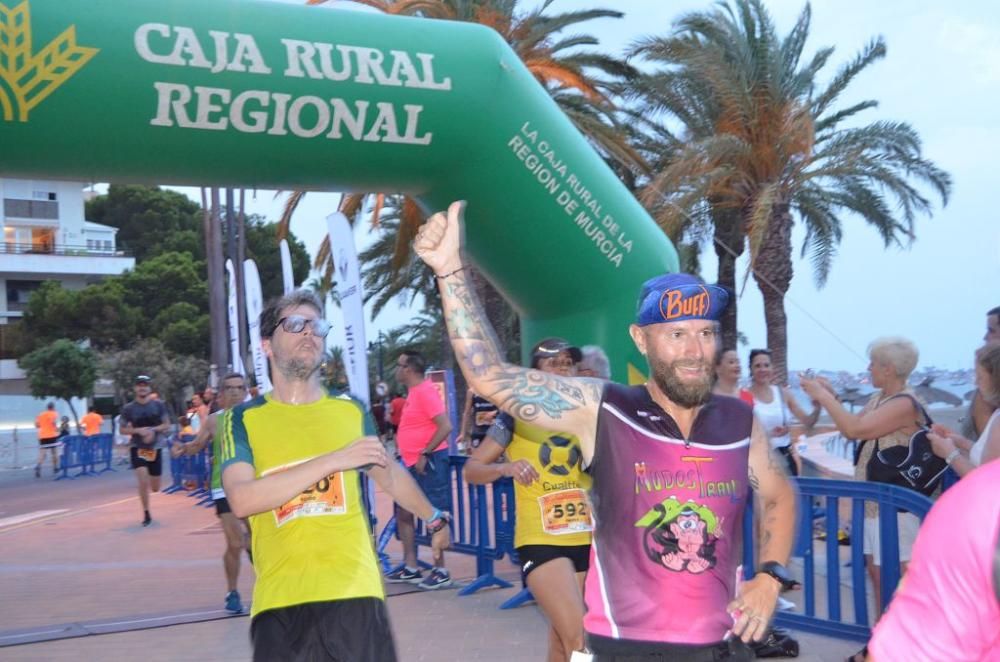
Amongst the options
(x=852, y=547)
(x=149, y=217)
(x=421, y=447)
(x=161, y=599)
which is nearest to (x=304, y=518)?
(x=852, y=547)

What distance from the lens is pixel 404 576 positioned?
9.45 metres

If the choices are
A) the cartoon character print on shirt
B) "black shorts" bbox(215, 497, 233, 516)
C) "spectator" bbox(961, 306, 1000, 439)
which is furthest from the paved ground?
the cartoon character print on shirt

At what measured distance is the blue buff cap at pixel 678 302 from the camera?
313cm

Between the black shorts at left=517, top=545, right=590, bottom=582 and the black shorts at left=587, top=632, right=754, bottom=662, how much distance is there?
211 centimetres

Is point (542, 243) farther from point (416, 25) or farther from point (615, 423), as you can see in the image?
point (615, 423)

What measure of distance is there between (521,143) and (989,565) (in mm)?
6559

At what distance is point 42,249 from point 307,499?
66957 mm

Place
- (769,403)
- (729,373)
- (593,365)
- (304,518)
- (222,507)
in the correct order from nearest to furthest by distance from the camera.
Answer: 1. (304,518)
2. (593,365)
3. (729,373)
4. (222,507)
5. (769,403)

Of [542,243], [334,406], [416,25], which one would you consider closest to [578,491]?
[334,406]

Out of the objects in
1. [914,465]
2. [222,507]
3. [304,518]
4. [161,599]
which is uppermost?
[304,518]

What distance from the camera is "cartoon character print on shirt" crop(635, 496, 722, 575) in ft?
10.1

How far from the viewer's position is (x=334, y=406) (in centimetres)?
402

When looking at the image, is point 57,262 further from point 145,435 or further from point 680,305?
point 680,305

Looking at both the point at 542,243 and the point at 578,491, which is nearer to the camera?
the point at 578,491
